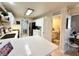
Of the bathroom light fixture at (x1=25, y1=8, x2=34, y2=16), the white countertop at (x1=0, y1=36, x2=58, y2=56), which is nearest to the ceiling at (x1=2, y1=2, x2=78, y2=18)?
the bathroom light fixture at (x1=25, y1=8, x2=34, y2=16)

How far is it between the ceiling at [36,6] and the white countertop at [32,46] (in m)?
0.42

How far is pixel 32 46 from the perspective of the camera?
1.59 metres

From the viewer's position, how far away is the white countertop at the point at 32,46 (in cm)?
155

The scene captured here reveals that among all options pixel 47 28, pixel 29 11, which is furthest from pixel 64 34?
pixel 29 11

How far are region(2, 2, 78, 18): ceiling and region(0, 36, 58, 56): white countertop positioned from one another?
0.42m

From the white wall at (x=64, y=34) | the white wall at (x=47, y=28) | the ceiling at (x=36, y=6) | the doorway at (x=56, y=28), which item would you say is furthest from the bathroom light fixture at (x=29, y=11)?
the white wall at (x=64, y=34)

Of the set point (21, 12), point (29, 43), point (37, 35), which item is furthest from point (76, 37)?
point (21, 12)

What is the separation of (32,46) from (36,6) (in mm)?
629

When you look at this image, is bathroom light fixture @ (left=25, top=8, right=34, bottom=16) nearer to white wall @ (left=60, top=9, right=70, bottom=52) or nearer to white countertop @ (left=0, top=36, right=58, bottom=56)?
white countertop @ (left=0, top=36, right=58, bottom=56)

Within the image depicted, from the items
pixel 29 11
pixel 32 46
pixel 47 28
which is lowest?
pixel 32 46

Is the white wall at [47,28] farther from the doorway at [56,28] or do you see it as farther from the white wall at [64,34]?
the white wall at [64,34]

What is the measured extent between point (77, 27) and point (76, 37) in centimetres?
17

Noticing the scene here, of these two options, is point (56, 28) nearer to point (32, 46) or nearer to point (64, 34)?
point (64, 34)

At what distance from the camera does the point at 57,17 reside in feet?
5.38
